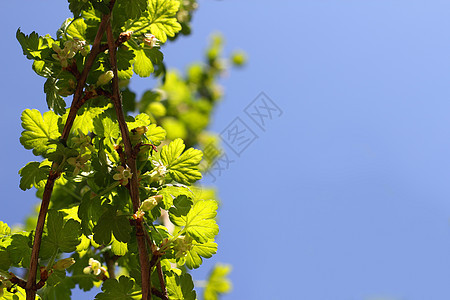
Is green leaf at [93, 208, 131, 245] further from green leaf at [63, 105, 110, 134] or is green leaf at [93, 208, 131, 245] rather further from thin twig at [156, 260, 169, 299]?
green leaf at [63, 105, 110, 134]

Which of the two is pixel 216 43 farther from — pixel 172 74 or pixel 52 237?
pixel 52 237

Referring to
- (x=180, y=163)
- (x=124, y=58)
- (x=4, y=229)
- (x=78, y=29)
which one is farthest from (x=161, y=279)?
(x=78, y=29)

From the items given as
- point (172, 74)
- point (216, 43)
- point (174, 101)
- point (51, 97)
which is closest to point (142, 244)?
point (51, 97)

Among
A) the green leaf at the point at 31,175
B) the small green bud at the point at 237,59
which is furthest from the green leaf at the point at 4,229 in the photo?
the small green bud at the point at 237,59

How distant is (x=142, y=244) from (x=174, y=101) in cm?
245

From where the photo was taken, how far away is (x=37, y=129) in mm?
967

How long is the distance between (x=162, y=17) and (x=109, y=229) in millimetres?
515

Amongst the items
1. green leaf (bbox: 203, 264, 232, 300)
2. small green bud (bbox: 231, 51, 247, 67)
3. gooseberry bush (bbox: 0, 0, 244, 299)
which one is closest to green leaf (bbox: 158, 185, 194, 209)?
gooseberry bush (bbox: 0, 0, 244, 299)

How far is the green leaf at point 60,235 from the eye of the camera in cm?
88

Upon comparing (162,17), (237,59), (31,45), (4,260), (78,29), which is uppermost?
(237,59)

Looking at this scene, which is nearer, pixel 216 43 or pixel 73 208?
pixel 73 208

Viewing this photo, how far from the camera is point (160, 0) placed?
1028 mm

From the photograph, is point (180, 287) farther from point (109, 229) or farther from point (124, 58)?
point (124, 58)

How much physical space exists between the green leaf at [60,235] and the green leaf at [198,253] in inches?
9.5
